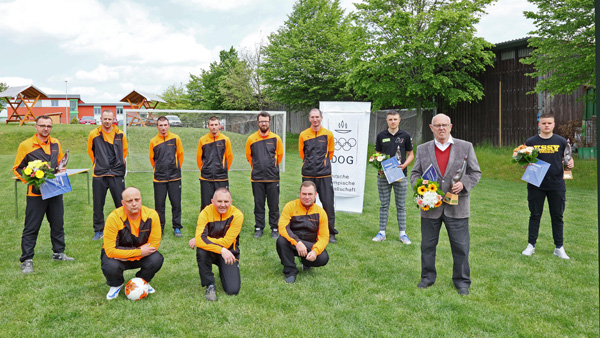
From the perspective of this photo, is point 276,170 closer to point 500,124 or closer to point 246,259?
point 246,259

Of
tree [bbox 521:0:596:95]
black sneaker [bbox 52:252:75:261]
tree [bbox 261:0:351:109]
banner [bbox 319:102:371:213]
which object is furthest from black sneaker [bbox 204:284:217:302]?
tree [bbox 261:0:351:109]

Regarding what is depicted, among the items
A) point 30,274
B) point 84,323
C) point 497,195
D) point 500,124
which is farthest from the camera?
point 500,124

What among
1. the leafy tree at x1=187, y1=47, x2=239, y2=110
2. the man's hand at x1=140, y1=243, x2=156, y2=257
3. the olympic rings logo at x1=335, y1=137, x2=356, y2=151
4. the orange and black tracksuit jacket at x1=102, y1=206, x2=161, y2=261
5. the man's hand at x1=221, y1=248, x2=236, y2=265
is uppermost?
the leafy tree at x1=187, y1=47, x2=239, y2=110

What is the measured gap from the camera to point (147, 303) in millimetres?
4090

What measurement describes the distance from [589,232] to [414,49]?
13527 mm

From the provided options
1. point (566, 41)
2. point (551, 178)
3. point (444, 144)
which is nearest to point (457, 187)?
point (444, 144)

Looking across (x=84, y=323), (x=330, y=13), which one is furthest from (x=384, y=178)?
(x=330, y=13)

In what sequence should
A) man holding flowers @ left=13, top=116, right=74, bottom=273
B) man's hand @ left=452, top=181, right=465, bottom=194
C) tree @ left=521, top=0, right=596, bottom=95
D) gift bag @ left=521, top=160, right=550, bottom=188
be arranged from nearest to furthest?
man's hand @ left=452, top=181, right=465, bottom=194 → man holding flowers @ left=13, top=116, right=74, bottom=273 → gift bag @ left=521, top=160, right=550, bottom=188 → tree @ left=521, top=0, right=596, bottom=95

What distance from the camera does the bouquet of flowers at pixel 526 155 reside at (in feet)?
17.8

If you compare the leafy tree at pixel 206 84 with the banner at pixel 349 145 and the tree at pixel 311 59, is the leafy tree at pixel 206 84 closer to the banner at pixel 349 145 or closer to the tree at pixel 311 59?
the tree at pixel 311 59

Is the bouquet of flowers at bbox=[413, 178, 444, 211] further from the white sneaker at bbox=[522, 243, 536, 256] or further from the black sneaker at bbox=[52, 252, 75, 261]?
the black sneaker at bbox=[52, 252, 75, 261]

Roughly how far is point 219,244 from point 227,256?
0.19 meters

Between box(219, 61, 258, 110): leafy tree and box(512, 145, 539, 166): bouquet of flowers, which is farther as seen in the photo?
box(219, 61, 258, 110): leafy tree

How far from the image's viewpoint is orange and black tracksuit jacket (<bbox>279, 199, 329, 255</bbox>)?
16.1ft
